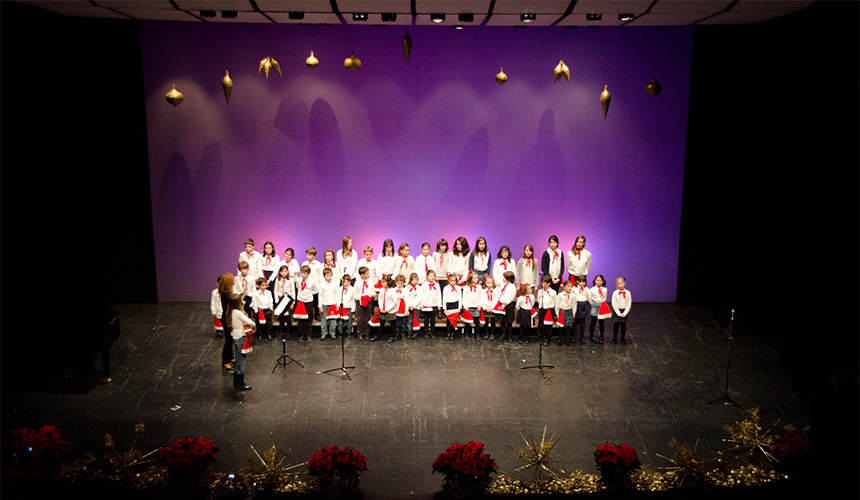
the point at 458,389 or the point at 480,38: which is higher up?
the point at 480,38

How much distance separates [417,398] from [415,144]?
4541 millimetres

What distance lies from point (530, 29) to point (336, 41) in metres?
2.99

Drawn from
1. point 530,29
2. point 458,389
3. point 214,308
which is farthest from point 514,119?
point 214,308

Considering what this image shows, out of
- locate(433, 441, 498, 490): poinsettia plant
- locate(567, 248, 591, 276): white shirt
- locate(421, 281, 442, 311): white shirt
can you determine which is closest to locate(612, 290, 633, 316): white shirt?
locate(567, 248, 591, 276): white shirt

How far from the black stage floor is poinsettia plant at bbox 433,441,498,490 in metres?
0.76

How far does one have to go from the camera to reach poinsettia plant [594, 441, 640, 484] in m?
5.33

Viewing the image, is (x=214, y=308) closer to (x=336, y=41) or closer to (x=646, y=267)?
(x=336, y=41)

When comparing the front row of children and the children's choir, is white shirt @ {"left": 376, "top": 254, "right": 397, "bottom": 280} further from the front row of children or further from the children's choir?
the front row of children

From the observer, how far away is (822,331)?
24.5 ft

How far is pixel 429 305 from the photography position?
944 centimetres

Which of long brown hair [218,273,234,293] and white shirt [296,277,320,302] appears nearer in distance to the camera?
long brown hair [218,273,234,293]

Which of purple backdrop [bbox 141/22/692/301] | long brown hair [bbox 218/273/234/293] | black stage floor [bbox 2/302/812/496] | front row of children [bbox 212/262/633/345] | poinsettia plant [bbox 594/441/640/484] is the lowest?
black stage floor [bbox 2/302/812/496]

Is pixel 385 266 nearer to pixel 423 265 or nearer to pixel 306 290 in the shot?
pixel 423 265

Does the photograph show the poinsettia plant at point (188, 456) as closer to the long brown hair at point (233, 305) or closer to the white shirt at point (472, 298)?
the long brown hair at point (233, 305)
